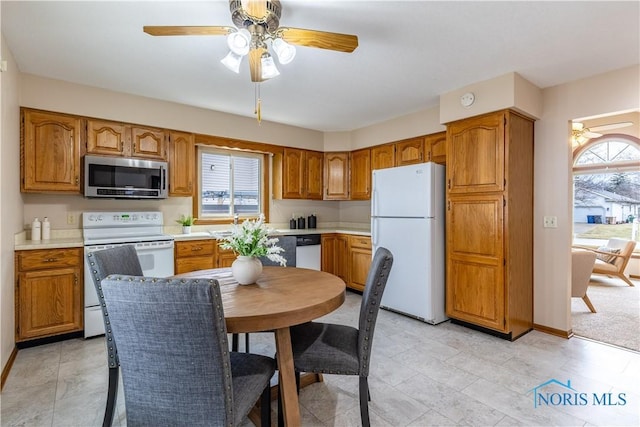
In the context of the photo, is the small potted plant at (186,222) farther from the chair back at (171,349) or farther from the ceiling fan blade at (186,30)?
the chair back at (171,349)

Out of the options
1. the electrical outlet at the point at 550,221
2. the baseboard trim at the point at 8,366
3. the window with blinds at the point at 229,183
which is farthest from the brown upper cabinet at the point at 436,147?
the baseboard trim at the point at 8,366

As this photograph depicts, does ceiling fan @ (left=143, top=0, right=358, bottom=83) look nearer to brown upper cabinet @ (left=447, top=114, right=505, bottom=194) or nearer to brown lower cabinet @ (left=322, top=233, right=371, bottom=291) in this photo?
brown upper cabinet @ (left=447, top=114, right=505, bottom=194)

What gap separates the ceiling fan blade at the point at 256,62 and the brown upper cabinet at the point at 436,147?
250cm

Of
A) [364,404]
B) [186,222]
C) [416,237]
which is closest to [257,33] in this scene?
[364,404]

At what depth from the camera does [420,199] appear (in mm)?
3432

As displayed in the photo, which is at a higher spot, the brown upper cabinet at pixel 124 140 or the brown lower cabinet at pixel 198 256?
the brown upper cabinet at pixel 124 140

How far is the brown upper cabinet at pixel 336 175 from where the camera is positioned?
5.07 metres

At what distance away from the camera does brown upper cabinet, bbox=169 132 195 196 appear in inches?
146

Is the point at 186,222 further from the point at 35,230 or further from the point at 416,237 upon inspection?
the point at 416,237

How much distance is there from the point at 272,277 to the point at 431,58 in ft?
7.08

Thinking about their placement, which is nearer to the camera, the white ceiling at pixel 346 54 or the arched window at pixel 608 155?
the white ceiling at pixel 346 54

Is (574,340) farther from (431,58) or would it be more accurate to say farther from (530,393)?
(431,58)

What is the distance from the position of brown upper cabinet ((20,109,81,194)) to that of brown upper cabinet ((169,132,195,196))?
866 mm

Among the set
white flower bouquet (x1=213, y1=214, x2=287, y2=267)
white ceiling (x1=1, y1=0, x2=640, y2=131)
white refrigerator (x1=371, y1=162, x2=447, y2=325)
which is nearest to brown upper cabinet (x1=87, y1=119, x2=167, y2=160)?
white ceiling (x1=1, y1=0, x2=640, y2=131)
